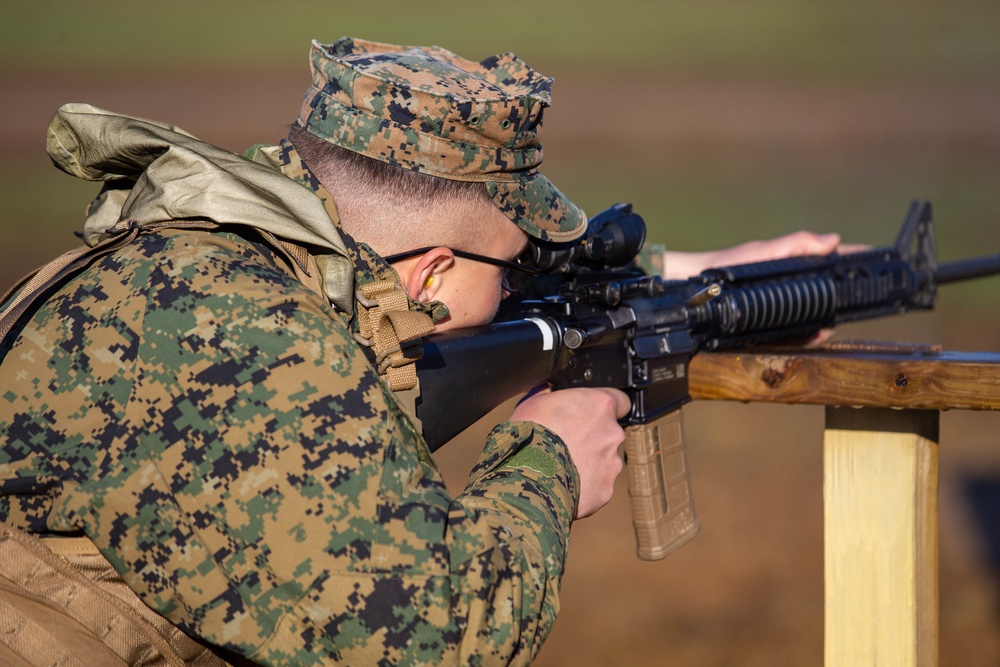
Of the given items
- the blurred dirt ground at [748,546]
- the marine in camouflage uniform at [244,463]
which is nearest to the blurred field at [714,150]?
the blurred dirt ground at [748,546]

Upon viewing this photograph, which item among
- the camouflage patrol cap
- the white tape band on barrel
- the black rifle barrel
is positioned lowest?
the black rifle barrel

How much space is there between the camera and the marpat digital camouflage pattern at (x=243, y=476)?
183cm

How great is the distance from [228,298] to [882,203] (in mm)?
14849

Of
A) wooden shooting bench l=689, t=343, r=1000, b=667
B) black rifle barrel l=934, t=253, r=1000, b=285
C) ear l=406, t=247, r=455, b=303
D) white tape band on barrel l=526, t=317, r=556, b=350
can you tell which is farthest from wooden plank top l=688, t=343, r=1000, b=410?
black rifle barrel l=934, t=253, r=1000, b=285

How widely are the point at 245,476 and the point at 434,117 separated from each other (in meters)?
0.97

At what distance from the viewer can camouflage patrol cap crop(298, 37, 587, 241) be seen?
2402 millimetres

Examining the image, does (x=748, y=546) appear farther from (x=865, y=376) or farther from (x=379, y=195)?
(x=379, y=195)

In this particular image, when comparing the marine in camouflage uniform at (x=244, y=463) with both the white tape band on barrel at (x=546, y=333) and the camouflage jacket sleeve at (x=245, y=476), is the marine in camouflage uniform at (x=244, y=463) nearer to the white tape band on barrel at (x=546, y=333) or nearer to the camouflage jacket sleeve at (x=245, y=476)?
the camouflage jacket sleeve at (x=245, y=476)

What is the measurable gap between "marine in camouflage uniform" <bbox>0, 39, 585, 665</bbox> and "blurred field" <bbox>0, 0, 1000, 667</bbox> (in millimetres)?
3269

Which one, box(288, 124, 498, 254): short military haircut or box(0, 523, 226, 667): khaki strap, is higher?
box(288, 124, 498, 254): short military haircut

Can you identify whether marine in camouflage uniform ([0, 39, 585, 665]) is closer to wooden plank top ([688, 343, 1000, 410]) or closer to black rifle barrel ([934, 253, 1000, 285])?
wooden plank top ([688, 343, 1000, 410])

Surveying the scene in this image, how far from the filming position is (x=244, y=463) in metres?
1.82

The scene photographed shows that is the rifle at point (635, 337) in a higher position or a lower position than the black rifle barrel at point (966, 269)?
higher

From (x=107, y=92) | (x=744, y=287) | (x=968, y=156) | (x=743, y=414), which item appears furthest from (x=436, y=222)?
(x=107, y=92)
